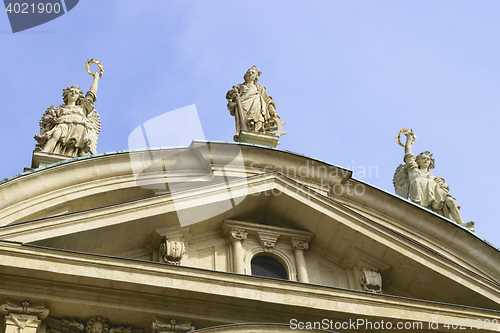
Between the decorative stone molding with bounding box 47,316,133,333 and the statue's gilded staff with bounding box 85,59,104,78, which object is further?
the statue's gilded staff with bounding box 85,59,104,78

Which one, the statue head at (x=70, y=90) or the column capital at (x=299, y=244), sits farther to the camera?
the statue head at (x=70, y=90)

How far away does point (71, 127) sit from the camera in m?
19.6

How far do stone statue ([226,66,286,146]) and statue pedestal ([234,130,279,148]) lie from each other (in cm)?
13

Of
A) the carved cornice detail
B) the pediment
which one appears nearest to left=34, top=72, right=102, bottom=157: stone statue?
the pediment

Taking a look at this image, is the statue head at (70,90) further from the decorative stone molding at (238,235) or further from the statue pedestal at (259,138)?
the decorative stone molding at (238,235)

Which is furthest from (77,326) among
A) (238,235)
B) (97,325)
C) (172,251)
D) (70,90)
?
(70,90)

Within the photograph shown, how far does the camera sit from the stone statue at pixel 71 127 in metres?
19.3

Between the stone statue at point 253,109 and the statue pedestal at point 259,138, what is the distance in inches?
5.2

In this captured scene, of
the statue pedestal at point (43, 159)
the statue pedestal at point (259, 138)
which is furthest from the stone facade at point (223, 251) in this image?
the statue pedestal at point (259, 138)

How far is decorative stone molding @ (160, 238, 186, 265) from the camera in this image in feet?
55.4

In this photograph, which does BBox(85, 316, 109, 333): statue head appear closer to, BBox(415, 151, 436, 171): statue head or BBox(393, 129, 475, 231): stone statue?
BBox(393, 129, 475, 231): stone statue

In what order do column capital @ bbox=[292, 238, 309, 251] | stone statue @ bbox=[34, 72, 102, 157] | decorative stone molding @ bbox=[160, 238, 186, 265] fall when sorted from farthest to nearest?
stone statue @ bbox=[34, 72, 102, 157] → column capital @ bbox=[292, 238, 309, 251] → decorative stone molding @ bbox=[160, 238, 186, 265]

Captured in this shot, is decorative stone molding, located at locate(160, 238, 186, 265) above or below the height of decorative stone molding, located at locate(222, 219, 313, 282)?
below

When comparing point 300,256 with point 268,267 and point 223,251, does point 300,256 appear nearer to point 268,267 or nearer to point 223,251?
point 268,267
